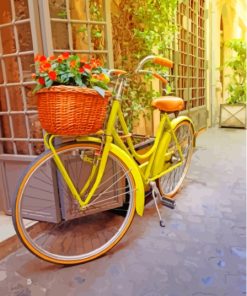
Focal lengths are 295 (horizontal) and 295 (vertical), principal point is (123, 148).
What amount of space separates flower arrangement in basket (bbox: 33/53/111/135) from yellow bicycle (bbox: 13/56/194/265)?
0.58 ft

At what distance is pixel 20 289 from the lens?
1.46 metres

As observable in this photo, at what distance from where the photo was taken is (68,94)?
1362 mm

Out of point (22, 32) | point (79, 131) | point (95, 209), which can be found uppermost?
point (22, 32)

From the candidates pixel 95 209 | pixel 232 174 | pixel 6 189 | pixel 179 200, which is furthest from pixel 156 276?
pixel 232 174

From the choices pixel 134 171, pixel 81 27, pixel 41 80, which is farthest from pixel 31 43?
pixel 134 171

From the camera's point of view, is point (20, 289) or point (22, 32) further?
point (22, 32)

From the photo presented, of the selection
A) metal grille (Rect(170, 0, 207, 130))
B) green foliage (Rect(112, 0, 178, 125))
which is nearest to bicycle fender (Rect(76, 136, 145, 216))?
green foliage (Rect(112, 0, 178, 125))

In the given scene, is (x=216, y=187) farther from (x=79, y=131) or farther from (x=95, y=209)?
(x=79, y=131)

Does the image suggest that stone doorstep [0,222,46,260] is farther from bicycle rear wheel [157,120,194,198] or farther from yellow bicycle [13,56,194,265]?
bicycle rear wheel [157,120,194,198]

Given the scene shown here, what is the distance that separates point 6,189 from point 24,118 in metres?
0.54

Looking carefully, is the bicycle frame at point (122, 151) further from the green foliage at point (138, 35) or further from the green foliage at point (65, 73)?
the green foliage at point (138, 35)

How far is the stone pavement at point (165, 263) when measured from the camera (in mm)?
1440

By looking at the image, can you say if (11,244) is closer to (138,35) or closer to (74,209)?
(74,209)

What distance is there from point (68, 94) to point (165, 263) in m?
1.04
